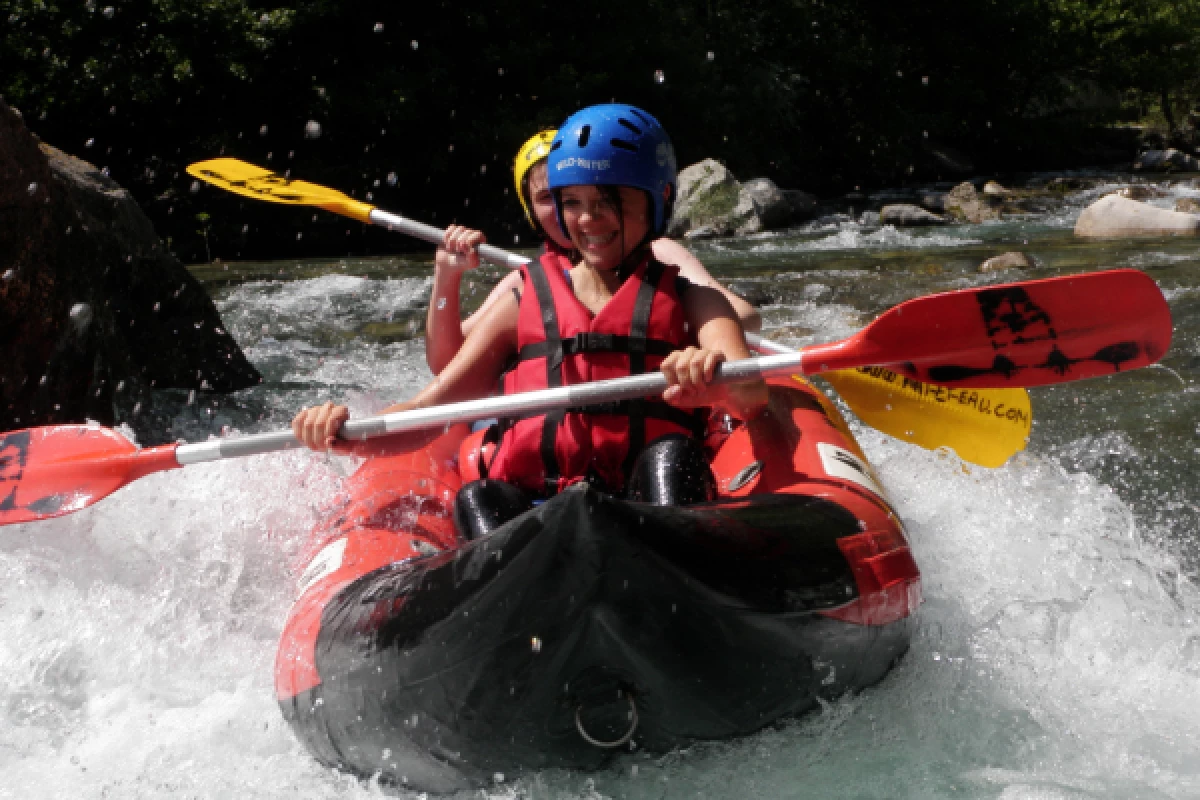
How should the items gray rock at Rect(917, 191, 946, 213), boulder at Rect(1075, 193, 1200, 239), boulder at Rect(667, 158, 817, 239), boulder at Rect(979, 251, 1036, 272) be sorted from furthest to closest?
gray rock at Rect(917, 191, 946, 213) < boulder at Rect(667, 158, 817, 239) < boulder at Rect(1075, 193, 1200, 239) < boulder at Rect(979, 251, 1036, 272)

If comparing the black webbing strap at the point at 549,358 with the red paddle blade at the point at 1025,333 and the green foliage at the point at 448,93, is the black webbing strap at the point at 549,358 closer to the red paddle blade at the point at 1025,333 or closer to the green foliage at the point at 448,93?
the red paddle blade at the point at 1025,333

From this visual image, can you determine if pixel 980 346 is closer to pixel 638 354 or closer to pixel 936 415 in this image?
pixel 936 415

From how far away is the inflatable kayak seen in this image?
5.59 feet

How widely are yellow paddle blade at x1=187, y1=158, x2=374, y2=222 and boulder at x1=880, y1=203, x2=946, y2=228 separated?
9150 mm

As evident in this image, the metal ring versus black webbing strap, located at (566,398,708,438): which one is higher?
black webbing strap, located at (566,398,708,438)

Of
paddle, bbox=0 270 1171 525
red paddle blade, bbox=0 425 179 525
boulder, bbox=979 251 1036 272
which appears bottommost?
boulder, bbox=979 251 1036 272

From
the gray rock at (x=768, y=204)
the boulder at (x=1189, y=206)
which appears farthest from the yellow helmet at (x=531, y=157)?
the gray rock at (x=768, y=204)

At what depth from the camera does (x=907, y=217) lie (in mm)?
12789

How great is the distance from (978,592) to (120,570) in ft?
7.59

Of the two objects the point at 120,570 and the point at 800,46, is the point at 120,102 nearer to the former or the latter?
the point at 120,570

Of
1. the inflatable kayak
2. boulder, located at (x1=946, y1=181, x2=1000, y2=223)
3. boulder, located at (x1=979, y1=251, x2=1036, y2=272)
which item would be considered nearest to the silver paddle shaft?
the inflatable kayak

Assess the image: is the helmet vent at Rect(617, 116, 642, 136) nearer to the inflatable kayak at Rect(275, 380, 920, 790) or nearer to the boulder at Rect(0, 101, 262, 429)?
the inflatable kayak at Rect(275, 380, 920, 790)

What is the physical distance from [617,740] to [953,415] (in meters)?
1.58

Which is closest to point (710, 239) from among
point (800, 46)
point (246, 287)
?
point (246, 287)
